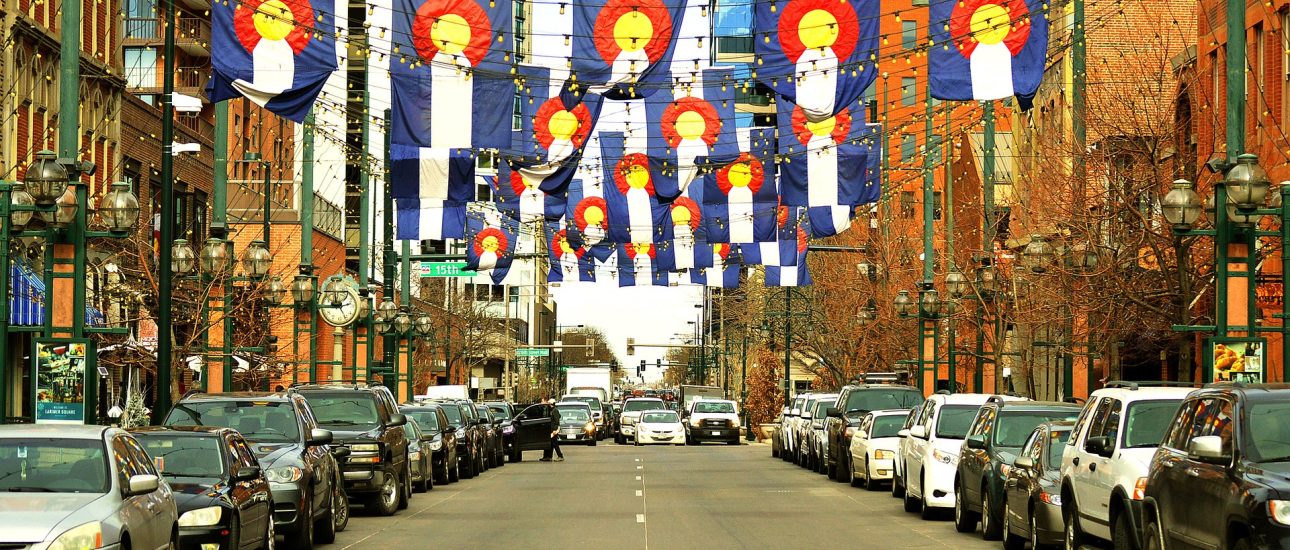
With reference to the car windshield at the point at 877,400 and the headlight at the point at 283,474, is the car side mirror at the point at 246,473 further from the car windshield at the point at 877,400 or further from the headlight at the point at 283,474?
the car windshield at the point at 877,400

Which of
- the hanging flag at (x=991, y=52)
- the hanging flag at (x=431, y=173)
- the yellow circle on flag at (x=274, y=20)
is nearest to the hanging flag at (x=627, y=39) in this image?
the hanging flag at (x=991, y=52)

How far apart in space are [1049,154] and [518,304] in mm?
134542

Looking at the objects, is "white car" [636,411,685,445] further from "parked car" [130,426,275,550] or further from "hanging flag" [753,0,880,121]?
"parked car" [130,426,275,550]

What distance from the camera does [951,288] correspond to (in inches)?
1575

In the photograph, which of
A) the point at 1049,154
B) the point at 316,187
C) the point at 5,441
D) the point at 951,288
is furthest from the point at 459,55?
the point at 316,187

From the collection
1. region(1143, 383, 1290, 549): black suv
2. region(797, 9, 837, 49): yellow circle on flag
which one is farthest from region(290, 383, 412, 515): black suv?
region(1143, 383, 1290, 549): black suv

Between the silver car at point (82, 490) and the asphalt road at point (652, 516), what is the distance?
22.8 feet

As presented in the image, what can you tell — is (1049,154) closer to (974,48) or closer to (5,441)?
(974,48)

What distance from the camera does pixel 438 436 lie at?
3509cm

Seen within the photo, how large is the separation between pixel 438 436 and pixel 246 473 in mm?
18141

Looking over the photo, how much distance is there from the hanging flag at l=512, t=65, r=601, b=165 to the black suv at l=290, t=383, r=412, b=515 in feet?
22.7

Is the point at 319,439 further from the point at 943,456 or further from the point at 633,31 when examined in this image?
the point at 633,31

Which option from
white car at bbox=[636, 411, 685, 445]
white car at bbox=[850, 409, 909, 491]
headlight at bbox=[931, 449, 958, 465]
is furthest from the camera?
white car at bbox=[636, 411, 685, 445]

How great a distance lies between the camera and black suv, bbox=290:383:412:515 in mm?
25422
